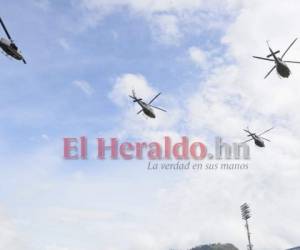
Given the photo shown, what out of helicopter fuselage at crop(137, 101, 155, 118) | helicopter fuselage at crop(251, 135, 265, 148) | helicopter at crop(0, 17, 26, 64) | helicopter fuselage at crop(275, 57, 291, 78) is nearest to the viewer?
helicopter at crop(0, 17, 26, 64)

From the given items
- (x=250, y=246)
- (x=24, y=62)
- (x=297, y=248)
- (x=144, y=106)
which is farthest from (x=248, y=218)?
(x=24, y=62)

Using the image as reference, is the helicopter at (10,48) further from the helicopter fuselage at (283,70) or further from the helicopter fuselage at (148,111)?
the helicopter fuselage at (283,70)

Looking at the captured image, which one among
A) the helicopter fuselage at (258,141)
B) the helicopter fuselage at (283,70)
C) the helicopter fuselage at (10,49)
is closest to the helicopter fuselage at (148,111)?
the helicopter fuselage at (283,70)

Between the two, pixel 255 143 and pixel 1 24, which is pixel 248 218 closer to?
pixel 255 143

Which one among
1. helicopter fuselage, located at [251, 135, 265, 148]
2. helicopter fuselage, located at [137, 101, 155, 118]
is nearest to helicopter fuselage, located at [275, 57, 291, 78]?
helicopter fuselage, located at [137, 101, 155, 118]

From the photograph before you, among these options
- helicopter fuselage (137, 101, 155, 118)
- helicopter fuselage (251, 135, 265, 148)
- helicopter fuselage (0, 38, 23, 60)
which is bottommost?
helicopter fuselage (251, 135, 265, 148)

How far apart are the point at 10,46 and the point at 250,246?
68.5m

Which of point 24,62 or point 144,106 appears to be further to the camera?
point 144,106

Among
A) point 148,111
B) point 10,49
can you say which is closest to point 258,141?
point 148,111

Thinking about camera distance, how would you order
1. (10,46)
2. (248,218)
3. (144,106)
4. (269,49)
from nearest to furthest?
(10,46) → (269,49) → (144,106) → (248,218)

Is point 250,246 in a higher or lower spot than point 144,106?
lower

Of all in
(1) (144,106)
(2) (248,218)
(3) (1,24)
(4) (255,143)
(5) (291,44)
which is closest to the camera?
(3) (1,24)

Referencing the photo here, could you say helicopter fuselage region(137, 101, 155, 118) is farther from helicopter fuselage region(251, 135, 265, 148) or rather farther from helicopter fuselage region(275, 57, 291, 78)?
helicopter fuselage region(251, 135, 265, 148)

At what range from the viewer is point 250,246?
280ft
